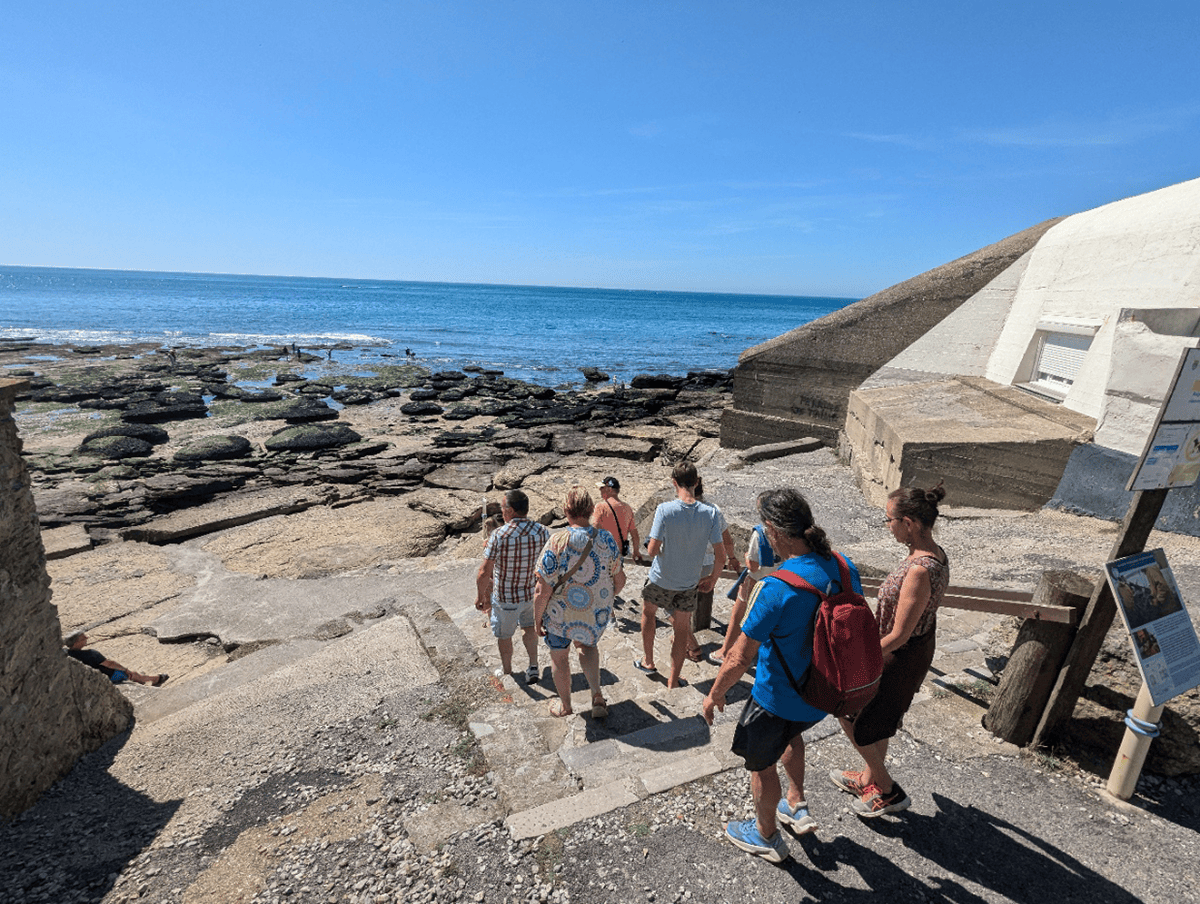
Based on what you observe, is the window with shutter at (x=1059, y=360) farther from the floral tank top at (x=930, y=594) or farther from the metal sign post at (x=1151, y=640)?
the floral tank top at (x=930, y=594)

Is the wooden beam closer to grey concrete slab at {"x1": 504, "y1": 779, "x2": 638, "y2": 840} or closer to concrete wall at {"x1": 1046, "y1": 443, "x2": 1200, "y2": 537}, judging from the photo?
grey concrete slab at {"x1": 504, "y1": 779, "x2": 638, "y2": 840}

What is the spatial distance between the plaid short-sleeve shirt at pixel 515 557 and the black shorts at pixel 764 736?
2.13 meters

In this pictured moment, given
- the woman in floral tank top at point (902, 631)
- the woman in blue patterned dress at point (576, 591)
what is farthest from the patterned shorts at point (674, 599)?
the woman in floral tank top at point (902, 631)

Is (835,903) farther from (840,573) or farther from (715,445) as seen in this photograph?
(715,445)

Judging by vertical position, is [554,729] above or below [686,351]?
above

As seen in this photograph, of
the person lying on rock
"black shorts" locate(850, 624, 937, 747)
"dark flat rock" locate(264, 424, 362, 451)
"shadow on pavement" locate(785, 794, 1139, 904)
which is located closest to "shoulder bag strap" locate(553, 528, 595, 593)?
"black shorts" locate(850, 624, 937, 747)

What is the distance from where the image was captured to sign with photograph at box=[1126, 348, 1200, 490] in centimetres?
279

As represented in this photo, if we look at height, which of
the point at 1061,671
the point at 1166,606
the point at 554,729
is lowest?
the point at 554,729

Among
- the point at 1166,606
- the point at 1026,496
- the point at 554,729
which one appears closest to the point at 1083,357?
Result: the point at 1026,496

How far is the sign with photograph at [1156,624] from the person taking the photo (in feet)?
9.50

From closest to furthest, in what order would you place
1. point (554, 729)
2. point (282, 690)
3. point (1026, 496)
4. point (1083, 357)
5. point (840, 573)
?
point (840, 573) < point (554, 729) < point (282, 690) < point (1026, 496) < point (1083, 357)

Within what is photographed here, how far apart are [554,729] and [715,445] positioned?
47.0 feet

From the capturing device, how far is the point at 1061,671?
133 inches

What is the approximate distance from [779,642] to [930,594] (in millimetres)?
828
